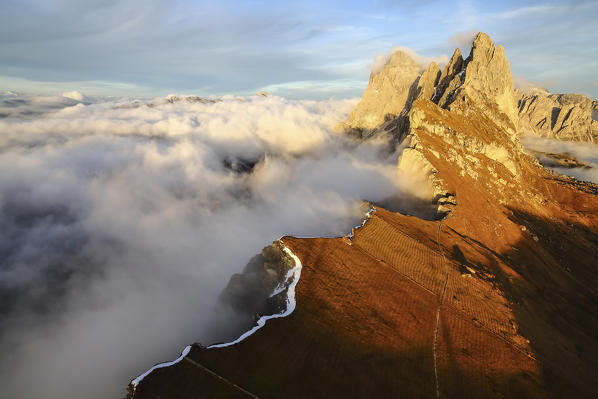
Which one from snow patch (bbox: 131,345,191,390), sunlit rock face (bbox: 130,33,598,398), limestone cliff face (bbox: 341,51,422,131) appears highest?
limestone cliff face (bbox: 341,51,422,131)

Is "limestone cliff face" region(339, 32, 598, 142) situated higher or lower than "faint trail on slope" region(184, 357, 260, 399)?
higher

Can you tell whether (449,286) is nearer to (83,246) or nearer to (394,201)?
(394,201)

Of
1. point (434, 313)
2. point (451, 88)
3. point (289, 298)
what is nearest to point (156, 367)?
point (289, 298)

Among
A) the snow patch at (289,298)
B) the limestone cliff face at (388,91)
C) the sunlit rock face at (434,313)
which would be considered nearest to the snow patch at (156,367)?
the sunlit rock face at (434,313)

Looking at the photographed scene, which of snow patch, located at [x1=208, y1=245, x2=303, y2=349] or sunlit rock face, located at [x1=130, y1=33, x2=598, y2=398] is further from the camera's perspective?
snow patch, located at [x1=208, y1=245, x2=303, y2=349]

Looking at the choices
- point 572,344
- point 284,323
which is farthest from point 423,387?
point 572,344

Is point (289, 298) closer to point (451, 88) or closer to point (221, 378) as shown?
point (221, 378)

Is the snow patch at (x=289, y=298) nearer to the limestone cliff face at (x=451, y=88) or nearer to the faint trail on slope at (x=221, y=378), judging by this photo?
the faint trail on slope at (x=221, y=378)

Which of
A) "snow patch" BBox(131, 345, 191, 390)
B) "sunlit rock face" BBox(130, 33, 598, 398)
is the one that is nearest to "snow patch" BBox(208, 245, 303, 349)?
"sunlit rock face" BBox(130, 33, 598, 398)

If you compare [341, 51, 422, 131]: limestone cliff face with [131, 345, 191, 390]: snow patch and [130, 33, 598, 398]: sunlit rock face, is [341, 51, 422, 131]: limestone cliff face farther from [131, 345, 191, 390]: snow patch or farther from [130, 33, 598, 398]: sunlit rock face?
[131, 345, 191, 390]: snow patch
